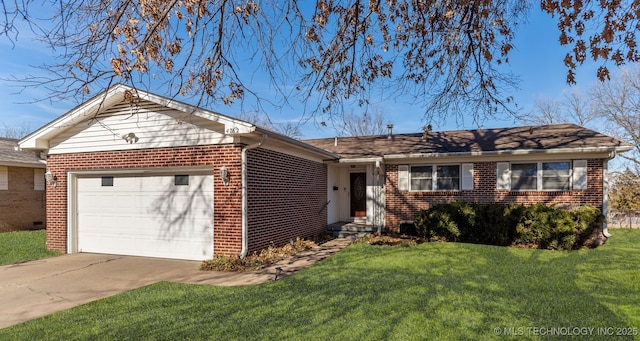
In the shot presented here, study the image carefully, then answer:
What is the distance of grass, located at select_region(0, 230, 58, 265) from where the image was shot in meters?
8.76

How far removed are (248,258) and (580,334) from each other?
601cm

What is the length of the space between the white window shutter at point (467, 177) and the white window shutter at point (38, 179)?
17499mm

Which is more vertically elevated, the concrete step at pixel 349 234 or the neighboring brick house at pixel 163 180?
the neighboring brick house at pixel 163 180

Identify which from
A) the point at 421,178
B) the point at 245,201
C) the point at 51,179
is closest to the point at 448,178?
the point at 421,178

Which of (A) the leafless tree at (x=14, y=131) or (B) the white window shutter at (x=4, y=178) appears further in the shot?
(A) the leafless tree at (x=14, y=131)

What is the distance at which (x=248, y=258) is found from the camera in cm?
785

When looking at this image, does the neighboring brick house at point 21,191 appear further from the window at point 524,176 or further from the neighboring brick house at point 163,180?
the window at point 524,176

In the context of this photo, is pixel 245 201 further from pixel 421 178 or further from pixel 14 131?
pixel 14 131

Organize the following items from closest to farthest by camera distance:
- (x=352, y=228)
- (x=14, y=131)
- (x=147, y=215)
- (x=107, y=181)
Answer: (x=147, y=215), (x=107, y=181), (x=352, y=228), (x=14, y=131)

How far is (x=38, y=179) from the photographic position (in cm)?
1525

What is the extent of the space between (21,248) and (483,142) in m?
15.3

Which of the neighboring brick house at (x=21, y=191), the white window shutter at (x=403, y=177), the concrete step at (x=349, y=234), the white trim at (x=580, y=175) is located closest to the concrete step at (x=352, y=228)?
the concrete step at (x=349, y=234)

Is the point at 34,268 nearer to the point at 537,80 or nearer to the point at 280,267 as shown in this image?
the point at 280,267

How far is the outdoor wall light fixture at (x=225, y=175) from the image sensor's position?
7.85m
